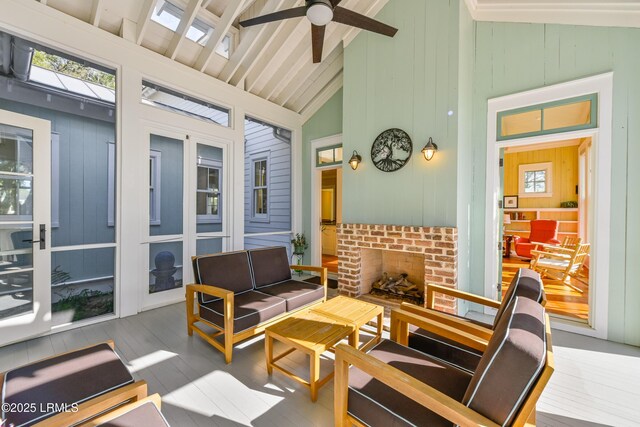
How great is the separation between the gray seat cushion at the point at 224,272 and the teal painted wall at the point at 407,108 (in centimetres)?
183

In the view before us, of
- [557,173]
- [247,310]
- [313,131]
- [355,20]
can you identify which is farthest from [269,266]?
[557,173]

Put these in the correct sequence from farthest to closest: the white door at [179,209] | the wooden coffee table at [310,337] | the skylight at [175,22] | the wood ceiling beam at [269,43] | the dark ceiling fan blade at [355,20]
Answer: the wood ceiling beam at [269,43] < the white door at [179,209] < the skylight at [175,22] < the dark ceiling fan blade at [355,20] < the wooden coffee table at [310,337]

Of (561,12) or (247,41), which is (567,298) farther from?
(247,41)

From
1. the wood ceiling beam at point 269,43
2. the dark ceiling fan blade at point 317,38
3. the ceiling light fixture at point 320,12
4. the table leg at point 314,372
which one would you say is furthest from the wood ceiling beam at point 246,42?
the table leg at point 314,372

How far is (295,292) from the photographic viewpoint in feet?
10.4

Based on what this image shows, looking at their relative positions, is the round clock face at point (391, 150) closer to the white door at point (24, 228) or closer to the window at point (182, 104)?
the window at point (182, 104)

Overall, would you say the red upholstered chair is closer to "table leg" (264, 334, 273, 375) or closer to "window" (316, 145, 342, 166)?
"window" (316, 145, 342, 166)

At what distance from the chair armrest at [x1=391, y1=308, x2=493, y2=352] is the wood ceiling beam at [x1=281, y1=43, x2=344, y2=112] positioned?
14.6 feet

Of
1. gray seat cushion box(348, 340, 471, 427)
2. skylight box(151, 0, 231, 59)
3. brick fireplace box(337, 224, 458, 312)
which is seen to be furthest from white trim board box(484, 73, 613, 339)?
skylight box(151, 0, 231, 59)

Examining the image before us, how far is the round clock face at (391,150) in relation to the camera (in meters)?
3.72

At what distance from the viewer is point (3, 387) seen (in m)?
1.42

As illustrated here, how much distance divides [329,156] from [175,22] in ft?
10.8

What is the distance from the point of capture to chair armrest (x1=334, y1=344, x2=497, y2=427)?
1.08 meters

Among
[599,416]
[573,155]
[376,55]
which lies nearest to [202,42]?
[376,55]
